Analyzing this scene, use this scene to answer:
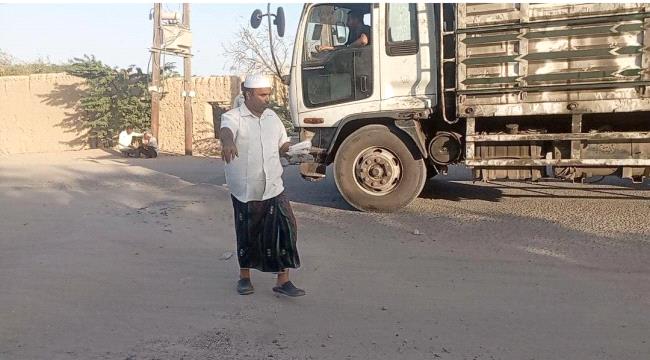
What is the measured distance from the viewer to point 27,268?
4422 mm

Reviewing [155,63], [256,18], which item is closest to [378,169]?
[256,18]

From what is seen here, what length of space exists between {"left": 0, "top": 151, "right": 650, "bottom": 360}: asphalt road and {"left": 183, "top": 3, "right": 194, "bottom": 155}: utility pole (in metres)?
8.95

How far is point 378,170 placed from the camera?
657 centimetres

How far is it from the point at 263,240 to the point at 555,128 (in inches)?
163

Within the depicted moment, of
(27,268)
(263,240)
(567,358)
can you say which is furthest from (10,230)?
(567,358)

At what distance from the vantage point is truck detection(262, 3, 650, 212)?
5.54 meters

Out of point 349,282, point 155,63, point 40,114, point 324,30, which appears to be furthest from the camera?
point 40,114

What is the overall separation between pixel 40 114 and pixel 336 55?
15.5 metres

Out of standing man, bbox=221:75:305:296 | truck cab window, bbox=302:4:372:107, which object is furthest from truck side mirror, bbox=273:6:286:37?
standing man, bbox=221:75:305:296

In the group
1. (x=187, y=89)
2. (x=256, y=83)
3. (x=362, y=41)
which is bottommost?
(x=256, y=83)

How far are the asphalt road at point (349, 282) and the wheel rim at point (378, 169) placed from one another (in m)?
0.41

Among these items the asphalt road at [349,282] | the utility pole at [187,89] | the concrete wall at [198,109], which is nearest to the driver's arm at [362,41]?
the asphalt road at [349,282]

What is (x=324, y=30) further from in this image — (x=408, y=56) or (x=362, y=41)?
(x=408, y=56)

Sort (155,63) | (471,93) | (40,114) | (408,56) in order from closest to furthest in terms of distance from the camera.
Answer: (471,93) < (408,56) < (155,63) < (40,114)
